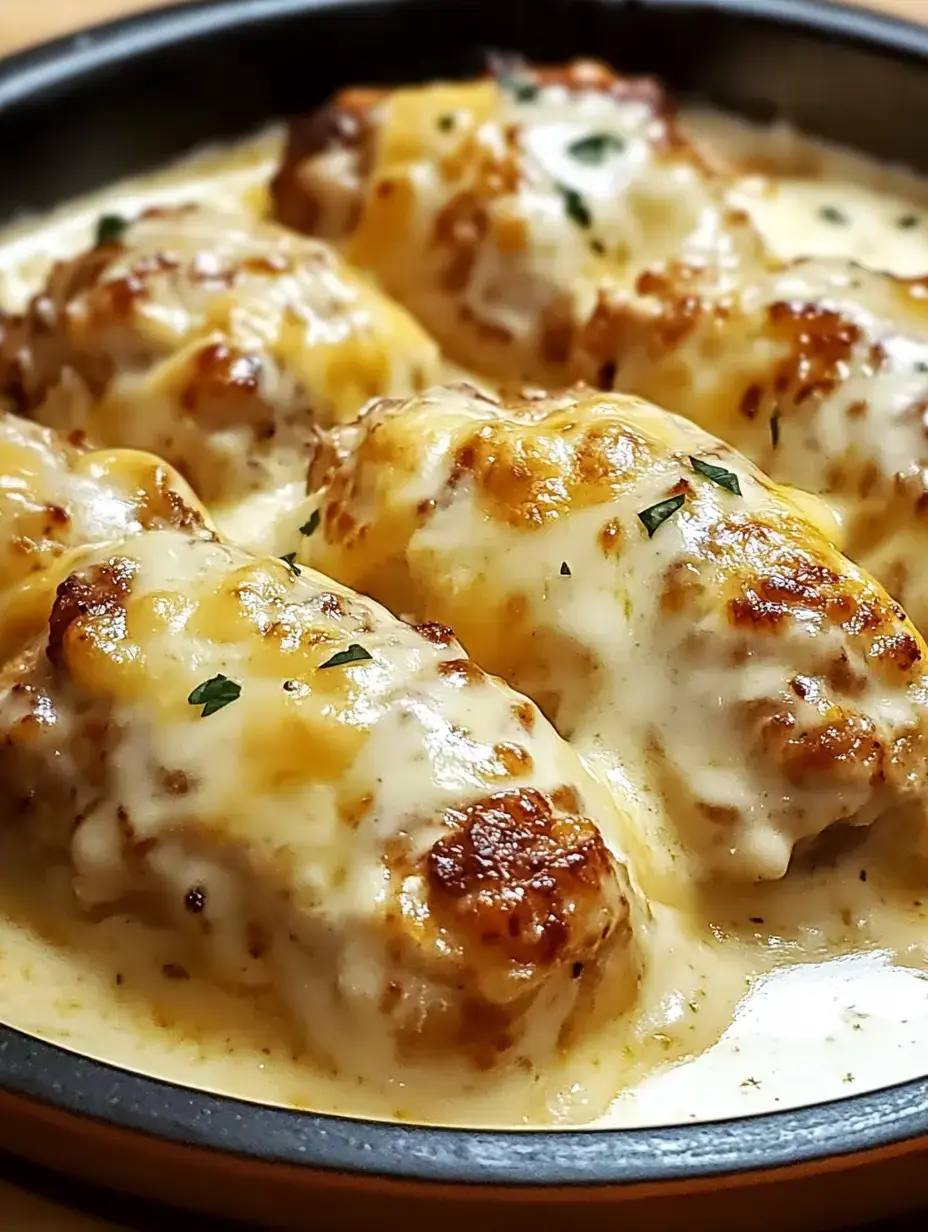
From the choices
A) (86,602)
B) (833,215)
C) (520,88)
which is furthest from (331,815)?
(833,215)

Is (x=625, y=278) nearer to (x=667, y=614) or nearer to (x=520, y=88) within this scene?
(x=520, y=88)

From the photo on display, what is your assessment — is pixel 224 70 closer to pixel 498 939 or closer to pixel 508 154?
pixel 508 154

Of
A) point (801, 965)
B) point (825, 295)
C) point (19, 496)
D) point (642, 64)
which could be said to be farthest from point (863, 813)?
point (642, 64)

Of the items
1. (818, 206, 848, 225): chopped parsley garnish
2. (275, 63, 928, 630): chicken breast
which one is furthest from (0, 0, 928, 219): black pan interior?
(275, 63, 928, 630): chicken breast

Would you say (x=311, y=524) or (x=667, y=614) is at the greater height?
(x=667, y=614)

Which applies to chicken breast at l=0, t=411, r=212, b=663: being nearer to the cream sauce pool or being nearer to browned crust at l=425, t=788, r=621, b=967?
the cream sauce pool

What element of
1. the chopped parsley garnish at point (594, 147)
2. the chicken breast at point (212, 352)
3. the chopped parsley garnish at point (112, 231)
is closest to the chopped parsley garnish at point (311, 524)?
the chicken breast at point (212, 352)
